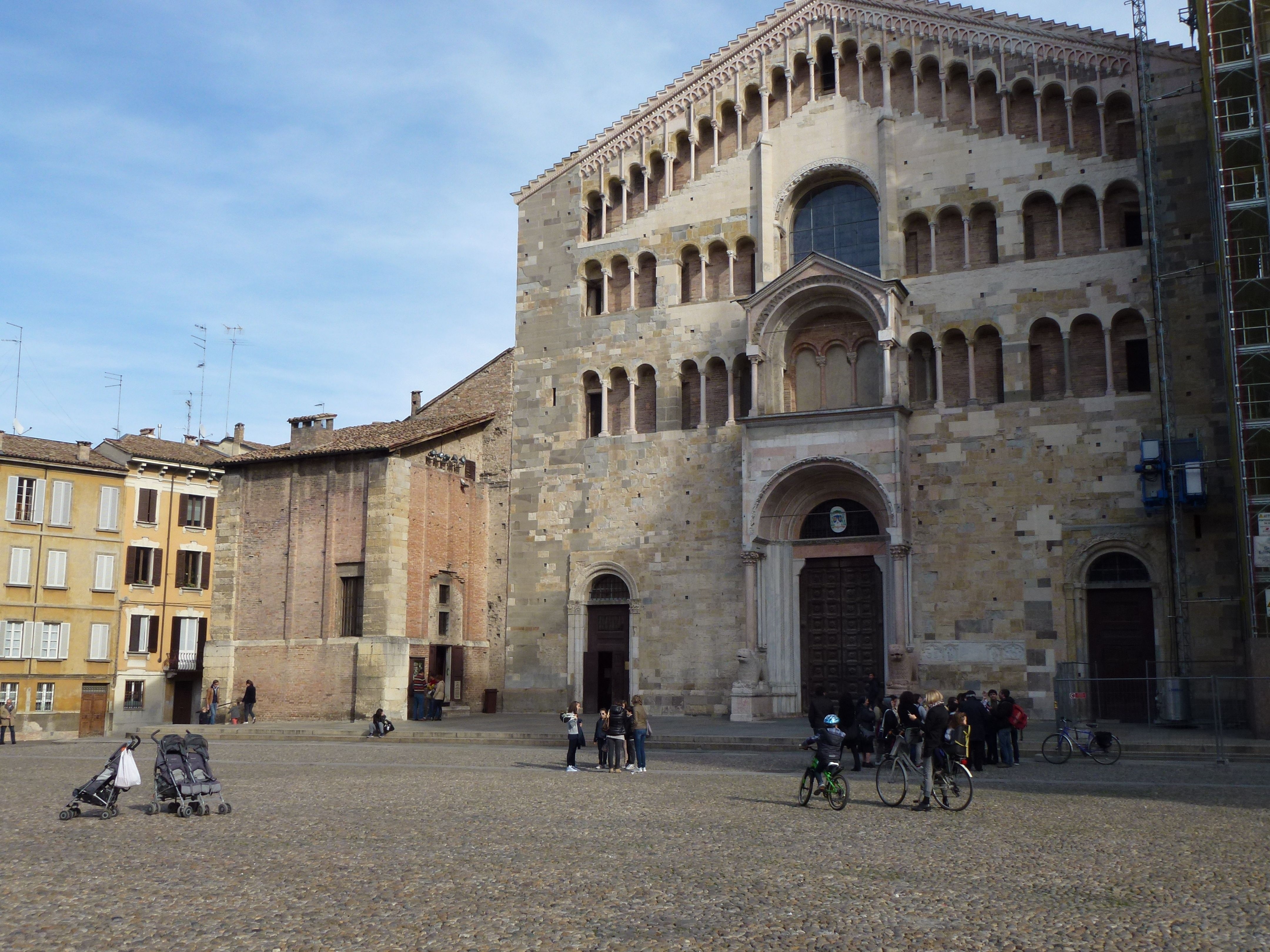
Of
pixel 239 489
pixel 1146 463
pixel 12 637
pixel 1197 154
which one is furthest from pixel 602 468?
pixel 12 637

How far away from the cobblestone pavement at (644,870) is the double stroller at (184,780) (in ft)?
0.83

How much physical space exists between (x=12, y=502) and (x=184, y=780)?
1378 inches

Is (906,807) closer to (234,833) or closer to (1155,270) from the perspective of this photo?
(234,833)

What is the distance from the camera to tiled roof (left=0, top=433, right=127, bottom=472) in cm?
4462

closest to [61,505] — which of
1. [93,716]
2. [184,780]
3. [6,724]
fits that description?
[93,716]

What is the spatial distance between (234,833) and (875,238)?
25850 millimetres

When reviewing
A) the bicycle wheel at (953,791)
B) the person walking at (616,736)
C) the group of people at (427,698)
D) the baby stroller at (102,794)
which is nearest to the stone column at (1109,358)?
the person walking at (616,736)

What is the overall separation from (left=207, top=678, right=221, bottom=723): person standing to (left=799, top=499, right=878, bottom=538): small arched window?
18.4 m

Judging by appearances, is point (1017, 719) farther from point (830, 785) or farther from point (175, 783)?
point (175, 783)

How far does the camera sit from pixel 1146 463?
28.0 m

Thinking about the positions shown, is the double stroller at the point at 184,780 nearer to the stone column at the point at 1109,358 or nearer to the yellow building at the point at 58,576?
the stone column at the point at 1109,358

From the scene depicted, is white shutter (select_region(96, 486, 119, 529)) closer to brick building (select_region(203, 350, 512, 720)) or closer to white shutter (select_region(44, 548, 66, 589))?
white shutter (select_region(44, 548, 66, 589))

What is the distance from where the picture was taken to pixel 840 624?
106 ft

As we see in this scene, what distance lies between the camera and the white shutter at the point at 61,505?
4569 cm
